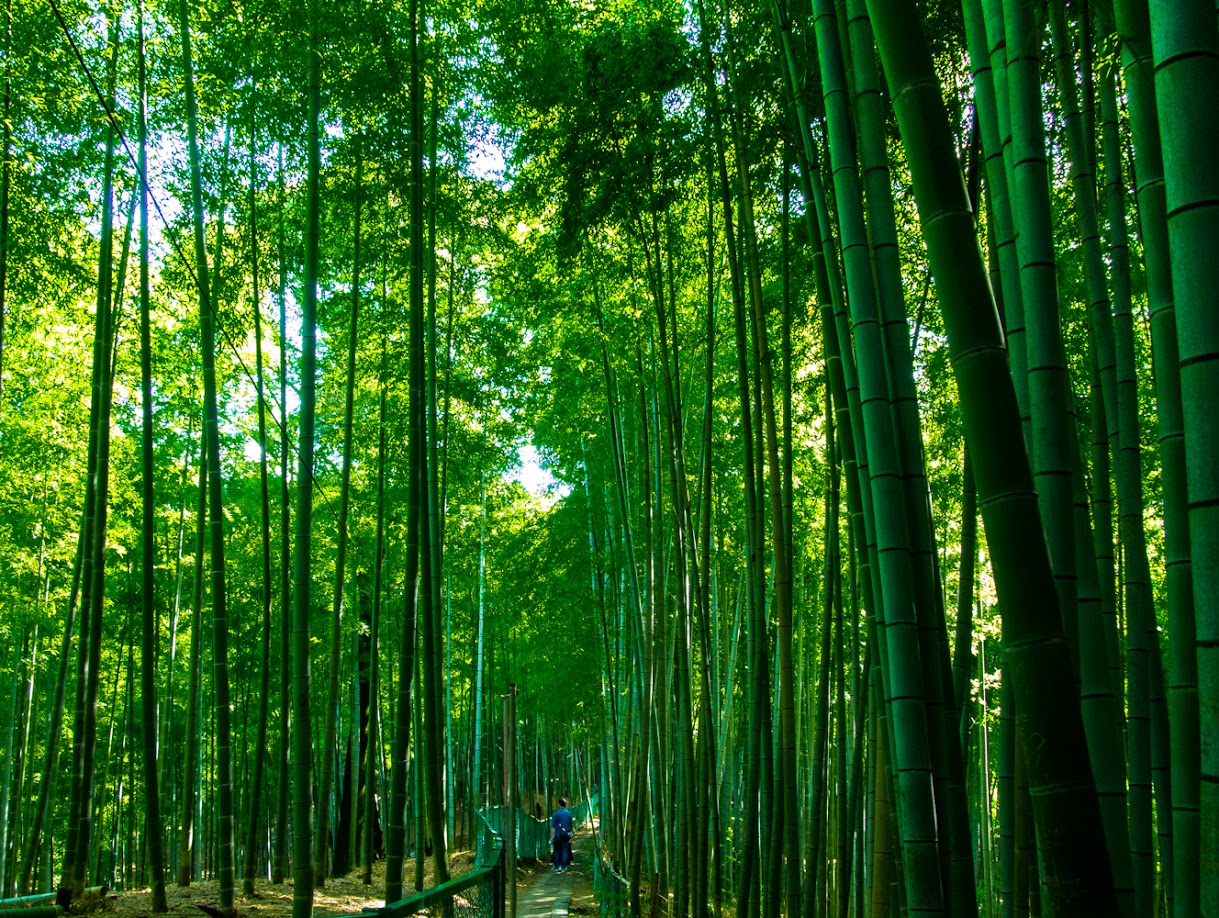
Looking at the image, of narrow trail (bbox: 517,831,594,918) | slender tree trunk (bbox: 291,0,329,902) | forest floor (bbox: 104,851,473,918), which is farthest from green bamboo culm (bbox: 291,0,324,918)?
narrow trail (bbox: 517,831,594,918)

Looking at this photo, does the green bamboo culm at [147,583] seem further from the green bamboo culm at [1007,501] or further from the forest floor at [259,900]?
the green bamboo culm at [1007,501]

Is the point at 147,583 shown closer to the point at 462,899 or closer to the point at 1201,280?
the point at 462,899

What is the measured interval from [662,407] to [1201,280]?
250 inches

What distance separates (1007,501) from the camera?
3.71 feet

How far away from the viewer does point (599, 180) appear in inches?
168

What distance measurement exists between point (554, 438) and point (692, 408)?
2.21m

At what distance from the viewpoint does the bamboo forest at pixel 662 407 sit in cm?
135

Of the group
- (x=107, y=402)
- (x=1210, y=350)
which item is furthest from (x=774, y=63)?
(x=107, y=402)

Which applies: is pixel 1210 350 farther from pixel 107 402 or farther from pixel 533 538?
pixel 533 538

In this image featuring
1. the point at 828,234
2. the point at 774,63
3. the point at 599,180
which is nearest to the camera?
the point at 828,234

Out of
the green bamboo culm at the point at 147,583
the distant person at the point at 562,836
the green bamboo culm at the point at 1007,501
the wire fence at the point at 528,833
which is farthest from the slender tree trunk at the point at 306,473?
the distant person at the point at 562,836

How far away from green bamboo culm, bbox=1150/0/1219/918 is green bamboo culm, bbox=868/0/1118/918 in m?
0.15

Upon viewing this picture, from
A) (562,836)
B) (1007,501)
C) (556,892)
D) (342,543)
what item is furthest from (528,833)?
(1007,501)

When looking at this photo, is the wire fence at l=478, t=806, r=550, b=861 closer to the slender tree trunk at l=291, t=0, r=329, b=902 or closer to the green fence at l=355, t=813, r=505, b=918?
the green fence at l=355, t=813, r=505, b=918
